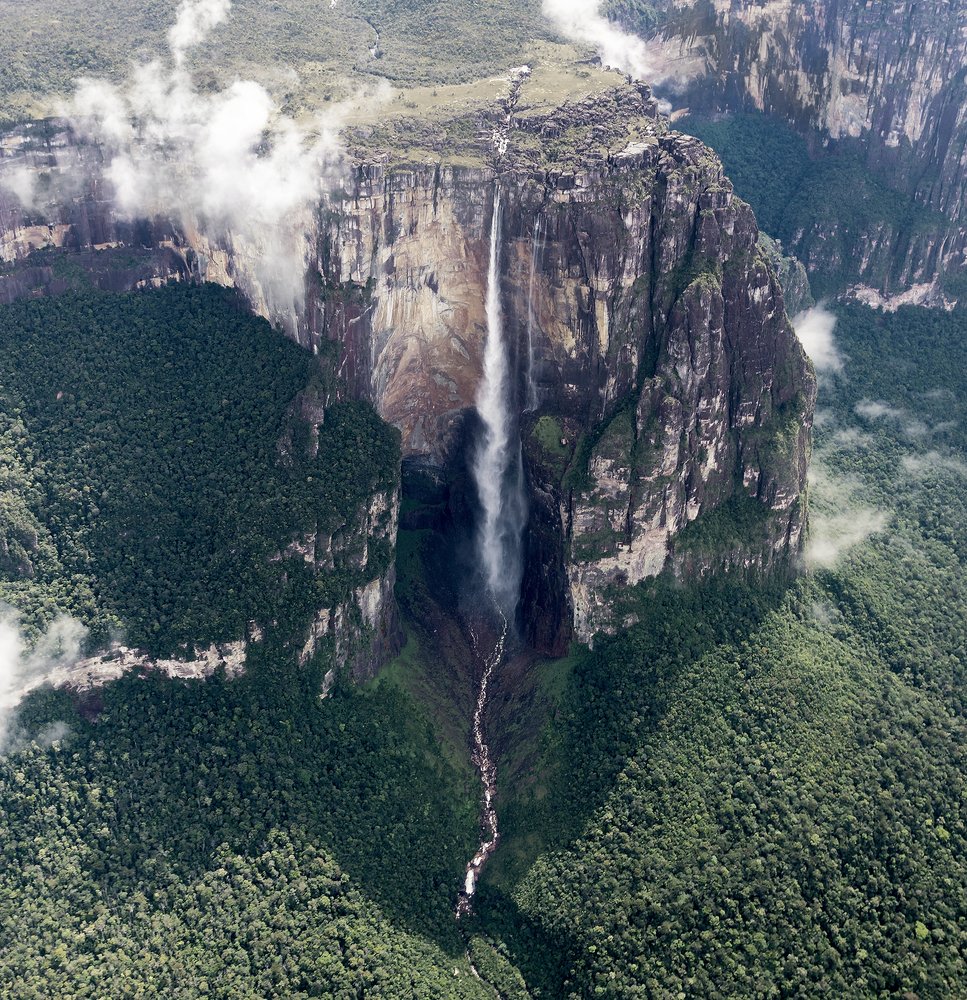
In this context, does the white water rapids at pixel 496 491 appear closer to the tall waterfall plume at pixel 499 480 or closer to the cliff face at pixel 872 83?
the tall waterfall plume at pixel 499 480

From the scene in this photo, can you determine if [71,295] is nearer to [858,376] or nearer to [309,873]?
[309,873]

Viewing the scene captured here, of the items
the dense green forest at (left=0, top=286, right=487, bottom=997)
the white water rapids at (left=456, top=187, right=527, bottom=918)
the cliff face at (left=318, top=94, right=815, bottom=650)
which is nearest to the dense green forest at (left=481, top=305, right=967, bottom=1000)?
the cliff face at (left=318, top=94, right=815, bottom=650)

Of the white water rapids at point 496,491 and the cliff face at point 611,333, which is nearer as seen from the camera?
the cliff face at point 611,333

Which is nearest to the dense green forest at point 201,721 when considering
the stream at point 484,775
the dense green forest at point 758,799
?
the stream at point 484,775

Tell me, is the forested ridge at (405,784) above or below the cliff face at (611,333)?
below

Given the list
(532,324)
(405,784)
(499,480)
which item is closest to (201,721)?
(405,784)

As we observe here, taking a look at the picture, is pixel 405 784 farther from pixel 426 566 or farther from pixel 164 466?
pixel 164 466
